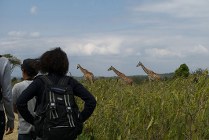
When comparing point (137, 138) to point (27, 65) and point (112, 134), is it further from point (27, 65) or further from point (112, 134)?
point (27, 65)

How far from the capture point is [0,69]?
5.28m

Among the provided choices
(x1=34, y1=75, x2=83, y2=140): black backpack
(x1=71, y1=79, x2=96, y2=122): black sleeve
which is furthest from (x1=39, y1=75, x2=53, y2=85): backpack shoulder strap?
(x1=71, y1=79, x2=96, y2=122): black sleeve

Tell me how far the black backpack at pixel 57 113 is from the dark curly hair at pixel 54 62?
0.16 m

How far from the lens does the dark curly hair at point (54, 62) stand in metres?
4.75

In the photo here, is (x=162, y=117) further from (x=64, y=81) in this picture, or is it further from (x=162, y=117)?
(x=64, y=81)

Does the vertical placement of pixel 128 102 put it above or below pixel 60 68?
below

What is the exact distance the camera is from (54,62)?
4.75m

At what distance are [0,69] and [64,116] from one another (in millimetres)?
1128

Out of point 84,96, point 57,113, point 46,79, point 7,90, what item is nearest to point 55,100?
point 57,113

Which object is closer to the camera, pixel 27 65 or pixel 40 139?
pixel 40 139

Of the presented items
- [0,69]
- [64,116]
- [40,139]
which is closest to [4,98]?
[0,69]

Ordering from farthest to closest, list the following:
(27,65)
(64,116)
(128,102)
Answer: (128,102), (27,65), (64,116)

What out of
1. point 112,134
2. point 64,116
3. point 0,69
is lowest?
point 112,134

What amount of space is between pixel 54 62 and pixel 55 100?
1.35 feet
